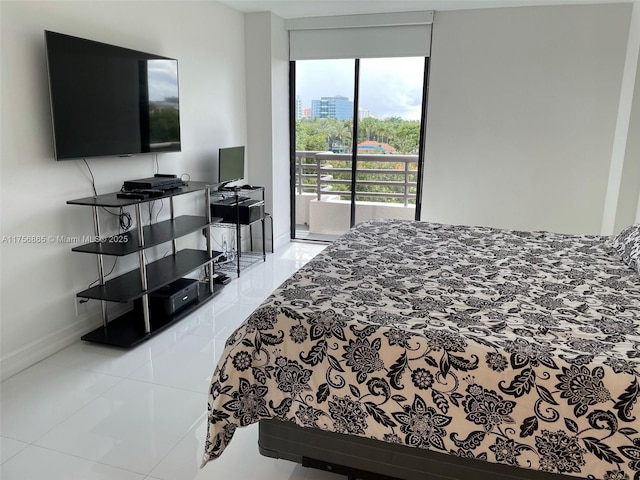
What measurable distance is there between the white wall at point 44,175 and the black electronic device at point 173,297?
329 millimetres

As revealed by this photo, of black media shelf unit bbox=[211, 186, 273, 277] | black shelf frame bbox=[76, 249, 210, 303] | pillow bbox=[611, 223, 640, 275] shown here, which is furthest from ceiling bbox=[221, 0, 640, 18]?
pillow bbox=[611, 223, 640, 275]

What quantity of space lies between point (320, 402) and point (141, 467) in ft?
2.90

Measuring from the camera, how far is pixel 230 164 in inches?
180

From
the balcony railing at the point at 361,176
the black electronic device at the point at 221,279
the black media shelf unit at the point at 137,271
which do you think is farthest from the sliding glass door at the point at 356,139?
the black media shelf unit at the point at 137,271

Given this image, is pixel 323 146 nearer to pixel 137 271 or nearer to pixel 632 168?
pixel 137 271

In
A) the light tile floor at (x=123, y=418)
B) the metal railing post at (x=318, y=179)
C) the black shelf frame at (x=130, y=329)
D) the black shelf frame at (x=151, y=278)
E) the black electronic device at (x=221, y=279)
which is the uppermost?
the metal railing post at (x=318, y=179)

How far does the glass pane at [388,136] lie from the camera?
514 centimetres

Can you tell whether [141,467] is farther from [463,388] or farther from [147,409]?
[463,388]

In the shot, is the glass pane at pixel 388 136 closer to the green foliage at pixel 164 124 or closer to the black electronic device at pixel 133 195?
the green foliage at pixel 164 124

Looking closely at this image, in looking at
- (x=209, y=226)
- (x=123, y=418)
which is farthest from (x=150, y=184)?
(x=123, y=418)

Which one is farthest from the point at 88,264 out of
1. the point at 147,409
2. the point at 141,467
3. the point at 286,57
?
the point at 286,57

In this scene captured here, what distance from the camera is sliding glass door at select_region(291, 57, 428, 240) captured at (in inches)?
204

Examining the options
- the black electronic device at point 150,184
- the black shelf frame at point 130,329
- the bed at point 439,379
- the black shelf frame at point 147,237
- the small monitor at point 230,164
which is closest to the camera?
the bed at point 439,379

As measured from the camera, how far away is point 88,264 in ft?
10.4
